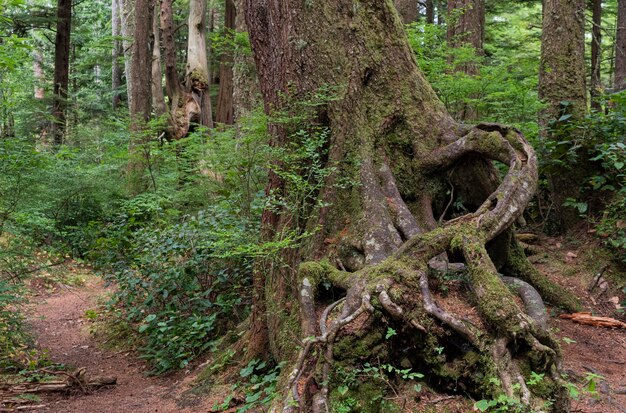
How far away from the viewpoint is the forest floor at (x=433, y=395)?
4.08 meters

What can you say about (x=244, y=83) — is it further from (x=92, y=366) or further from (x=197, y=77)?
(x=92, y=366)

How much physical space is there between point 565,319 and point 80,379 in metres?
5.65

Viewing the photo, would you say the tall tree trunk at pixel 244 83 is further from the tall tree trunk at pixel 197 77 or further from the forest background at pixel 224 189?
the tall tree trunk at pixel 197 77

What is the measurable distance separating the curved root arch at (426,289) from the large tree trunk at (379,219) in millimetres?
11

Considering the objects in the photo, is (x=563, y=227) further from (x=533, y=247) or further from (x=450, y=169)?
(x=450, y=169)

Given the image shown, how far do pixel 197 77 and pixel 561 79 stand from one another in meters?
9.59

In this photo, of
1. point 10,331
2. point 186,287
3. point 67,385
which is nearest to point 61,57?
point 186,287

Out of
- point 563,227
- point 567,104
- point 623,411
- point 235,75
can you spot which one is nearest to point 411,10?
point 235,75

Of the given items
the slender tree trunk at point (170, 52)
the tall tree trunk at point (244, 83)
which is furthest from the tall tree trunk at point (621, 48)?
the slender tree trunk at point (170, 52)

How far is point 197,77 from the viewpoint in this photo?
14.3 m

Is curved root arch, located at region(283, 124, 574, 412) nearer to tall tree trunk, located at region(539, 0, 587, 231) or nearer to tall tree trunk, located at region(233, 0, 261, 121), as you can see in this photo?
tall tree trunk, located at region(539, 0, 587, 231)

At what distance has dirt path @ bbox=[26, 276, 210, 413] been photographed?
5477mm

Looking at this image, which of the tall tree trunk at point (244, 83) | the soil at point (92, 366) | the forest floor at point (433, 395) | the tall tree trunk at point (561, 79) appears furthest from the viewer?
the tall tree trunk at point (244, 83)

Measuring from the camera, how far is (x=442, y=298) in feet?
13.6
